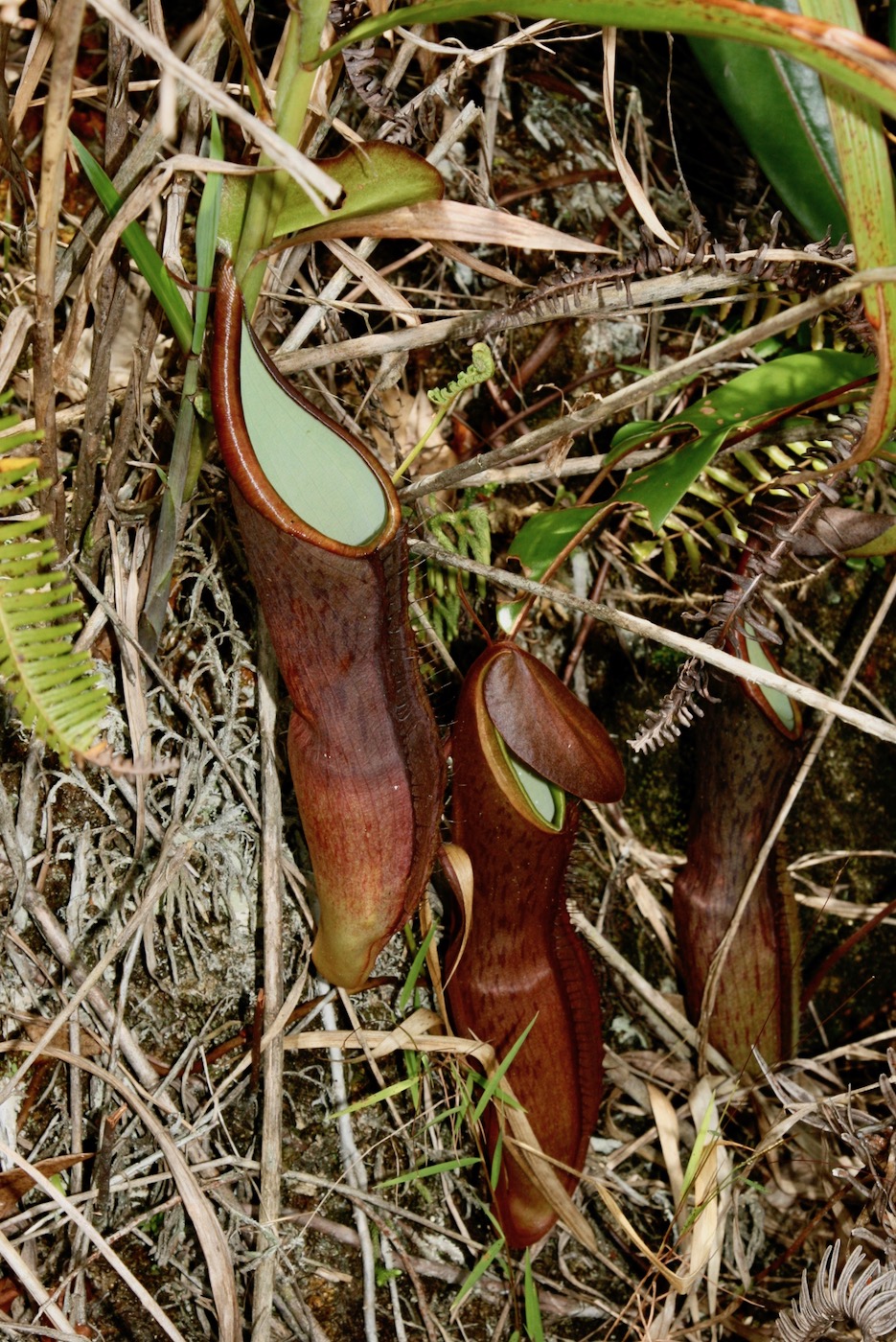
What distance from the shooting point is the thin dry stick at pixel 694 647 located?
1101 millimetres

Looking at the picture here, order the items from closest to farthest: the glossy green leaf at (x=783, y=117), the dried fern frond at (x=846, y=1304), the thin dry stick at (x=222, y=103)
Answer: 1. the thin dry stick at (x=222, y=103)
2. the dried fern frond at (x=846, y=1304)
3. the glossy green leaf at (x=783, y=117)

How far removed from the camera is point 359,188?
1040 millimetres

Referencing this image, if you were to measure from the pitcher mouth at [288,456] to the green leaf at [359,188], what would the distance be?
84 millimetres

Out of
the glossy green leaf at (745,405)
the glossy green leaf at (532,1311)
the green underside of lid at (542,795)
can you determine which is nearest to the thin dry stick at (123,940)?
the green underside of lid at (542,795)

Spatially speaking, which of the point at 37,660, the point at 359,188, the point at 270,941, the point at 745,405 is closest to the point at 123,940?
the point at 270,941

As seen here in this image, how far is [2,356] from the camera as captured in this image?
1.13m

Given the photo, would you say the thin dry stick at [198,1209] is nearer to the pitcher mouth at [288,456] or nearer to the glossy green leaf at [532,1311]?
the glossy green leaf at [532,1311]

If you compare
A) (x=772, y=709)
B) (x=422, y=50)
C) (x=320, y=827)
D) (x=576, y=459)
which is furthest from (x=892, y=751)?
(x=422, y=50)

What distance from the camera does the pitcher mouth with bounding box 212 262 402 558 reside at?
997mm

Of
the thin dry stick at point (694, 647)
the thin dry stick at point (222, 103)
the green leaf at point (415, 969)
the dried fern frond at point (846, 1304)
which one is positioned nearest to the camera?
the thin dry stick at point (222, 103)

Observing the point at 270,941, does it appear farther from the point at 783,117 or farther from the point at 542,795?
the point at 783,117

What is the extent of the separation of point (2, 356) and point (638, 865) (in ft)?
4.05

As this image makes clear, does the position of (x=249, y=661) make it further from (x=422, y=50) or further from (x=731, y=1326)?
(x=731, y=1326)

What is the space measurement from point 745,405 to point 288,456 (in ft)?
2.18
